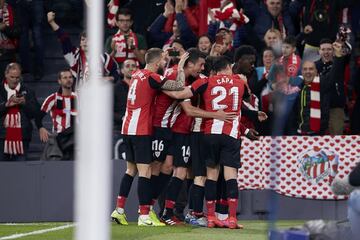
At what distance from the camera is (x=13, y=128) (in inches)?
761

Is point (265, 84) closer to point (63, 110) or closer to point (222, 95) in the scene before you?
point (222, 95)

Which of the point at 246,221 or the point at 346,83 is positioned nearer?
the point at 246,221

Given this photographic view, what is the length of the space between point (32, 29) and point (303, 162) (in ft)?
17.9

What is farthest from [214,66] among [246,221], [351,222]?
[351,222]

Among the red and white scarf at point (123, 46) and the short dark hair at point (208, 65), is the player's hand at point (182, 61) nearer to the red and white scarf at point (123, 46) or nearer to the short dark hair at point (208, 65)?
the short dark hair at point (208, 65)

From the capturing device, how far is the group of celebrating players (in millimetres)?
15844

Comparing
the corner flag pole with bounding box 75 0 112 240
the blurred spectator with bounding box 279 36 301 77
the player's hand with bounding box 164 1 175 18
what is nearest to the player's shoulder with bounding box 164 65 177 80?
the blurred spectator with bounding box 279 36 301 77

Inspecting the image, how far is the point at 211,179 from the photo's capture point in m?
16.1

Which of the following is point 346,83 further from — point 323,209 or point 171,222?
point 171,222

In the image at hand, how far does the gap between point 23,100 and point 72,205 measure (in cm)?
171

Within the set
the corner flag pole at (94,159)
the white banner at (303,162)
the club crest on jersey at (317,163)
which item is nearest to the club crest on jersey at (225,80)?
the white banner at (303,162)

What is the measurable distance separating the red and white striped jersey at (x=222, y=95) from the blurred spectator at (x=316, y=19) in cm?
374

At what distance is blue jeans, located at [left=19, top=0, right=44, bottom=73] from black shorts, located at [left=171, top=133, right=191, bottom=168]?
5.14m

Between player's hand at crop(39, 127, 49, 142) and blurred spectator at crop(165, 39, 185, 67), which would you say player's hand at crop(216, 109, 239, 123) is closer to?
blurred spectator at crop(165, 39, 185, 67)
